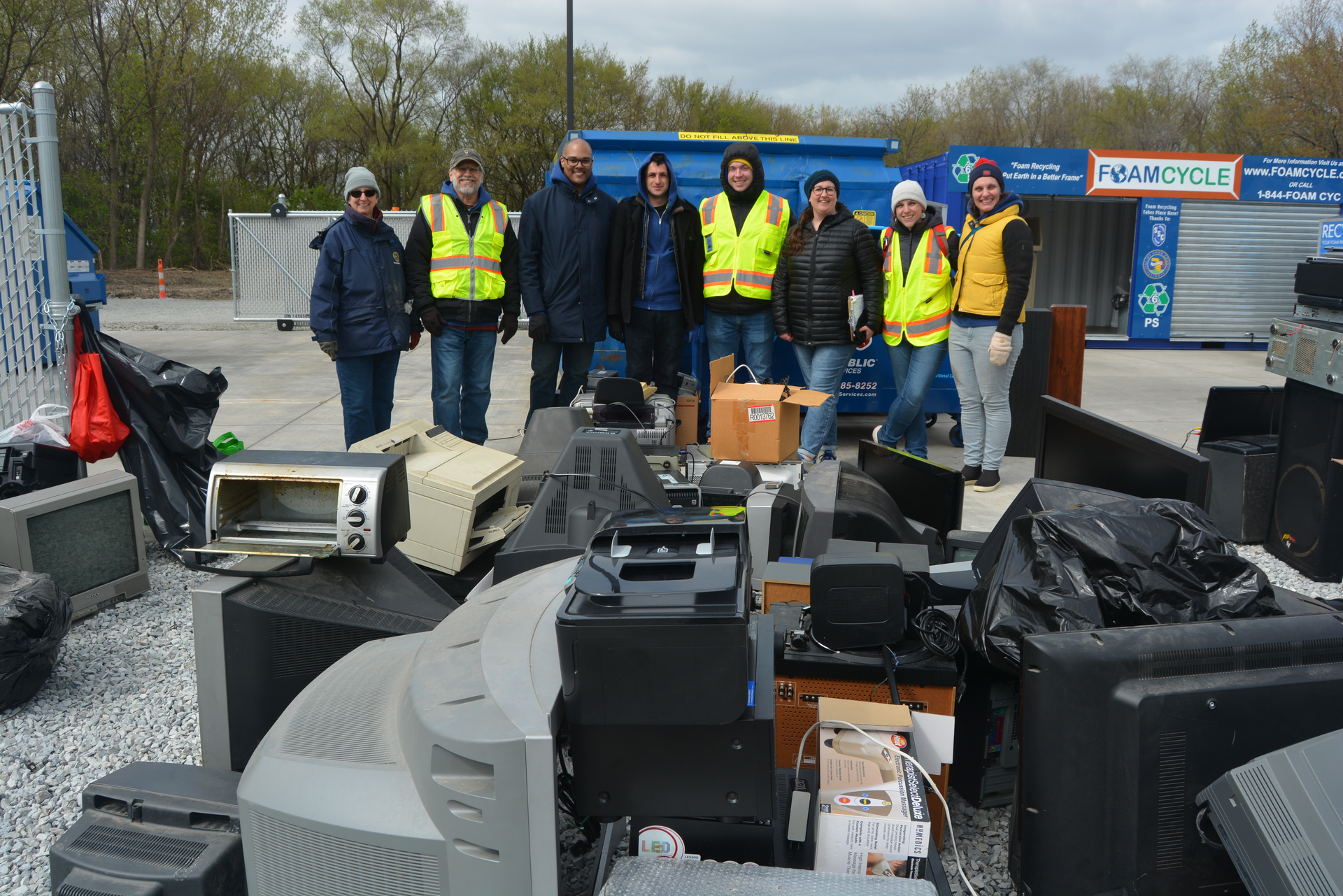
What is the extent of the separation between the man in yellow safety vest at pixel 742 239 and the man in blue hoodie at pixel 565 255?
72 cm

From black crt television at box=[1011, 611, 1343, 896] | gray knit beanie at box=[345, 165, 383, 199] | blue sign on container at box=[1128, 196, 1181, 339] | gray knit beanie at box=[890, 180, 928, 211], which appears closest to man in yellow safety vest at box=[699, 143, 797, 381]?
gray knit beanie at box=[890, 180, 928, 211]

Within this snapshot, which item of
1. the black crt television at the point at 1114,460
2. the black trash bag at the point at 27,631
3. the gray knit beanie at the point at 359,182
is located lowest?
the black trash bag at the point at 27,631

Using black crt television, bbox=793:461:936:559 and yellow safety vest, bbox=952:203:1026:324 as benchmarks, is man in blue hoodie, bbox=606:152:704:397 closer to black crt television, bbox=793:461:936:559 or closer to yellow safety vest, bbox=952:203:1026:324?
yellow safety vest, bbox=952:203:1026:324

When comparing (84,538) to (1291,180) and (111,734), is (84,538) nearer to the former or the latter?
(111,734)

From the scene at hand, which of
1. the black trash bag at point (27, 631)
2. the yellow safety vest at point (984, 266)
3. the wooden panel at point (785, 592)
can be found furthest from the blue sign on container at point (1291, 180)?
the black trash bag at point (27, 631)

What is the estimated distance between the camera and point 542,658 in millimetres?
1780

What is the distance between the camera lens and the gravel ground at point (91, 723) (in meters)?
2.58

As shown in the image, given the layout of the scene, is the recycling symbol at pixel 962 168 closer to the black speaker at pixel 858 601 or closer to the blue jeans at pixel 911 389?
the blue jeans at pixel 911 389

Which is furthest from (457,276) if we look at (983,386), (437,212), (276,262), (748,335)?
(276,262)

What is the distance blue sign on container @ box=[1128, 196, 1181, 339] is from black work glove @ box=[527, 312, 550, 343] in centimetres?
1109

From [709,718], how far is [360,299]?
4284 mm

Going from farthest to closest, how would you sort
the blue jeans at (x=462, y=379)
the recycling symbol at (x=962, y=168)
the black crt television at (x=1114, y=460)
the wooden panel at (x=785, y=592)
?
the recycling symbol at (x=962, y=168) < the blue jeans at (x=462, y=379) < the black crt television at (x=1114, y=460) < the wooden panel at (x=785, y=592)

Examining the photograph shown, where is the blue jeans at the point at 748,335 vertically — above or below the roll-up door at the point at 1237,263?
below

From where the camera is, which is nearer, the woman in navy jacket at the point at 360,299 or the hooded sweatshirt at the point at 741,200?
the woman in navy jacket at the point at 360,299
